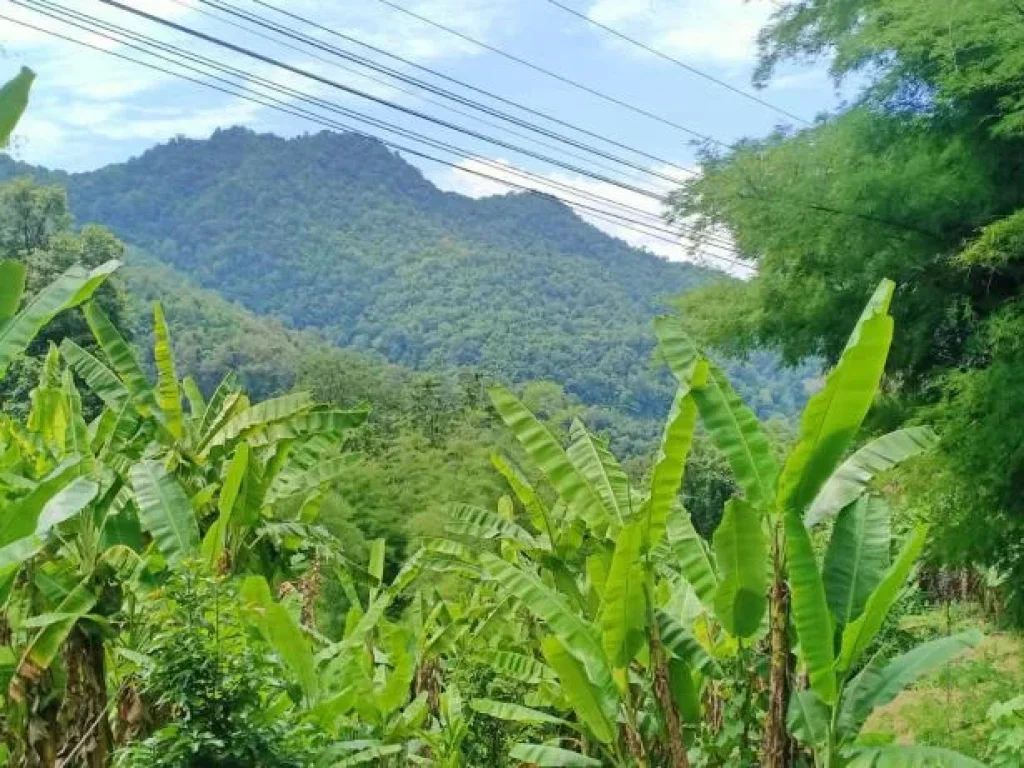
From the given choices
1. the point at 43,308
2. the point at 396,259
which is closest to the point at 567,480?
the point at 43,308

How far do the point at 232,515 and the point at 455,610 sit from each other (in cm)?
303

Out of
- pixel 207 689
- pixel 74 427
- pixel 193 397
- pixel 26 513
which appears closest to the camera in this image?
pixel 26 513

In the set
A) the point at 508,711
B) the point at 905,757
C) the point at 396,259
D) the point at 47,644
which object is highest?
the point at 396,259

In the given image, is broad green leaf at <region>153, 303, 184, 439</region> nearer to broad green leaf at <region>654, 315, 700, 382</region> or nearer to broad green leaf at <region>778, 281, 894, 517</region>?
broad green leaf at <region>654, 315, 700, 382</region>

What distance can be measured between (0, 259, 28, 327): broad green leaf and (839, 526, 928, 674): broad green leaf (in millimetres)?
2824

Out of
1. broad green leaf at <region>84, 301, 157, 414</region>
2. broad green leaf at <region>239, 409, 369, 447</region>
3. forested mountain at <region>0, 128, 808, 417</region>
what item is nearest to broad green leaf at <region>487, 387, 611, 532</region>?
broad green leaf at <region>239, 409, 369, 447</region>

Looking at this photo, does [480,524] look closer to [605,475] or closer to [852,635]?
[605,475]

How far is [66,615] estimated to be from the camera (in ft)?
12.2

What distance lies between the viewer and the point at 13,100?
290 centimetres

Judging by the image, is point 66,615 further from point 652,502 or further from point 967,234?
point 967,234

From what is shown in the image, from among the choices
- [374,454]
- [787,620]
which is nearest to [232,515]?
[787,620]

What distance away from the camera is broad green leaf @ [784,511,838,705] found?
3.61m

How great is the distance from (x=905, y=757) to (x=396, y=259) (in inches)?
3662

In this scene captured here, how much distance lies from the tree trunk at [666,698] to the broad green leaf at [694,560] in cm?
24
